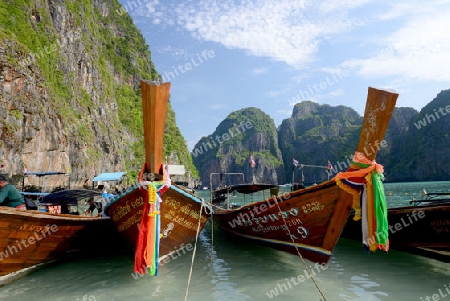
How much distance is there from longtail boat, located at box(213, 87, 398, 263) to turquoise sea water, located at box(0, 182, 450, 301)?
0.69 meters

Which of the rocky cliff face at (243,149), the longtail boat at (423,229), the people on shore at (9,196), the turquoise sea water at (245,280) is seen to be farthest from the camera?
the rocky cliff face at (243,149)

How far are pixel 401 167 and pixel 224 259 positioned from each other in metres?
124

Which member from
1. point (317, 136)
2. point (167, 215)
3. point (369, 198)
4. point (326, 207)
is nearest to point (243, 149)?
point (317, 136)

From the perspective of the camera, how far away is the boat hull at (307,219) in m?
6.12

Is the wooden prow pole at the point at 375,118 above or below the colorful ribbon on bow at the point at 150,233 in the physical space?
above

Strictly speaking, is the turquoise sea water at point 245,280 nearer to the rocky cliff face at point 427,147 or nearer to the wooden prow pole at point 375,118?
the wooden prow pole at point 375,118

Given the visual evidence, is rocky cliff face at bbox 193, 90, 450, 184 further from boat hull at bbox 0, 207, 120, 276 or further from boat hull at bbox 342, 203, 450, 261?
boat hull at bbox 0, 207, 120, 276

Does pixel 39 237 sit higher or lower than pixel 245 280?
higher

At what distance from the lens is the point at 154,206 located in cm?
536

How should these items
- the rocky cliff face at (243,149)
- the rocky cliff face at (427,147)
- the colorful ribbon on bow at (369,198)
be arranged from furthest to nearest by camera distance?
1. the rocky cliff face at (243,149)
2. the rocky cliff face at (427,147)
3. the colorful ribbon on bow at (369,198)

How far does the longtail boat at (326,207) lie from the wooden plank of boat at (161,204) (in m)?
1.82

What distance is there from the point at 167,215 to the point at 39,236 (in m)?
2.86

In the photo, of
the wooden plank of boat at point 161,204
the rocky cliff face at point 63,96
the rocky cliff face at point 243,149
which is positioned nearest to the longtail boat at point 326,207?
the wooden plank of boat at point 161,204

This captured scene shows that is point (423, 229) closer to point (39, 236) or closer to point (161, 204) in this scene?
point (161, 204)
